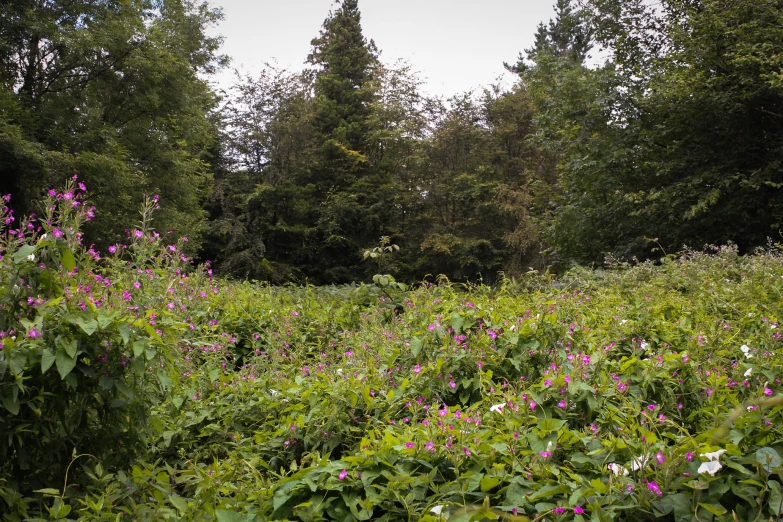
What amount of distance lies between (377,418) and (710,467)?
1.38 m

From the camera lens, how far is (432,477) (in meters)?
1.74

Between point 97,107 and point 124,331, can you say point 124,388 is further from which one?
point 97,107

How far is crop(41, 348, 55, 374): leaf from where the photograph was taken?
1711 millimetres

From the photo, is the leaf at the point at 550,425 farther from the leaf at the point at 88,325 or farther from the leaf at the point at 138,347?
the leaf at the point at 88,325

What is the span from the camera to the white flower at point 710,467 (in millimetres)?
1427

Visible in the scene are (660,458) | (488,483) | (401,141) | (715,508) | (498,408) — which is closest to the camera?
(715,508)

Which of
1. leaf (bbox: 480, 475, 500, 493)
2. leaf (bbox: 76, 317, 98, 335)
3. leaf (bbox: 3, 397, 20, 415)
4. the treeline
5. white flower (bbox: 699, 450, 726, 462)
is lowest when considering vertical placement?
leaf (bbox: 480, 475, 500, 493)

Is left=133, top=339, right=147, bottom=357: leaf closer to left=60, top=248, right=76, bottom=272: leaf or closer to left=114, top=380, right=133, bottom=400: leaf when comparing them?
left=114, top=380, right=133, bottom=400: leaf

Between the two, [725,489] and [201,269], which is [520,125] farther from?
[725,489]

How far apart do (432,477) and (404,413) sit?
83 cm

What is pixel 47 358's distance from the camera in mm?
1744

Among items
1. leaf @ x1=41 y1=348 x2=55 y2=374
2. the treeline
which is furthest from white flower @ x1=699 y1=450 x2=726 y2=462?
the treeline

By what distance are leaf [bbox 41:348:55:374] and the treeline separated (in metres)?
8.70

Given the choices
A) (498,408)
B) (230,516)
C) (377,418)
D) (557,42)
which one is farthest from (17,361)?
(557,42)
